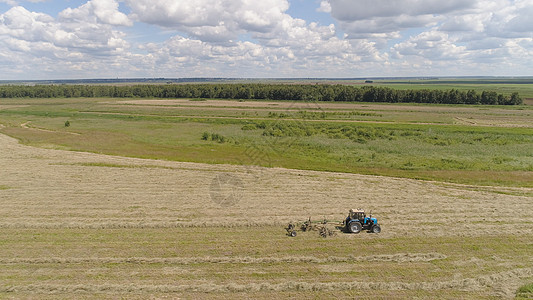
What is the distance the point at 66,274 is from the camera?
46.2ft

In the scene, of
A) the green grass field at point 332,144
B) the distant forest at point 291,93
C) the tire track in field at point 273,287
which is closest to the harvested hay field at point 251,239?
the tire track in field at point 273,287

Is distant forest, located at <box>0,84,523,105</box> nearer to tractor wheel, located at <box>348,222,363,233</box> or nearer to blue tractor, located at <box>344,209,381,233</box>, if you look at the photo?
blue tractor, located at <box>344,209,381,233</box>

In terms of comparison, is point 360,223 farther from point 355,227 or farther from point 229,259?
point 229,259

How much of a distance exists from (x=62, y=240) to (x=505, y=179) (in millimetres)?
35699

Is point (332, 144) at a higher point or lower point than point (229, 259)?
higher

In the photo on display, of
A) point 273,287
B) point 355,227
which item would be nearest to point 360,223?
point 355,227

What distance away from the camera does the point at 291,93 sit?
128 metres

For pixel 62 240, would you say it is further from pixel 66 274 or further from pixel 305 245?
pixel 305 245

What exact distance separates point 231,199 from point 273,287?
37.9 ft

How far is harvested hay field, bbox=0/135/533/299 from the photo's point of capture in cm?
1348

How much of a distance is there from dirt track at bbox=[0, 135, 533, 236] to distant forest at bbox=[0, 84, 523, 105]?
320 feet

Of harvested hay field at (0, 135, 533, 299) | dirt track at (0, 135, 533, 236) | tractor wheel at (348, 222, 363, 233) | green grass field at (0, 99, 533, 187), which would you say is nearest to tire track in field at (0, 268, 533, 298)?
harvested hay field at (0, 135, 533, 299)

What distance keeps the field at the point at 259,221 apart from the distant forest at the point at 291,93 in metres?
78.2

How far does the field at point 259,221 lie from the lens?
13.7m
